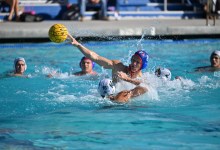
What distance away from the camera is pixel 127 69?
771 centimetres

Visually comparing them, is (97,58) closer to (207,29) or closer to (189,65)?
(189,65)

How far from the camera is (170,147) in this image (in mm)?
5516

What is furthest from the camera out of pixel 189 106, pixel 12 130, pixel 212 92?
pixel 212 92

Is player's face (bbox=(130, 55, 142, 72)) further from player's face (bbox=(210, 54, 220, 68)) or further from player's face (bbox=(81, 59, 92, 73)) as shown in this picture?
player's face (bbox=(210, 54, 220, 68))

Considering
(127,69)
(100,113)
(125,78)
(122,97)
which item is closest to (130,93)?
(122,97)

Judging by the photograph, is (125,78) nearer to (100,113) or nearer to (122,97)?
(122,97)

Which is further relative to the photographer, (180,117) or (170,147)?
(180,117)

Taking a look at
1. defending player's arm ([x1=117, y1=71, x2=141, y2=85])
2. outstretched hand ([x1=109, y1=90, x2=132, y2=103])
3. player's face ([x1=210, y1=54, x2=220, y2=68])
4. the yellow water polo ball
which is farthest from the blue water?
the yellow water polo ball

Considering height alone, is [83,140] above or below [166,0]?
below

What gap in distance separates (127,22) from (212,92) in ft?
21.6

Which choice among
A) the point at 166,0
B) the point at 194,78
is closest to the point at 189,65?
the point at 194,78

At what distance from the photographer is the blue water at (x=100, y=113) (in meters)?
5.75

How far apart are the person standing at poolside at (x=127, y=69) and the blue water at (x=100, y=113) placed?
127mm

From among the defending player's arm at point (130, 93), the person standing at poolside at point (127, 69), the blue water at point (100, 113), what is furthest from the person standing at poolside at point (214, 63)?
the defending player's arm at point (130, 93)
